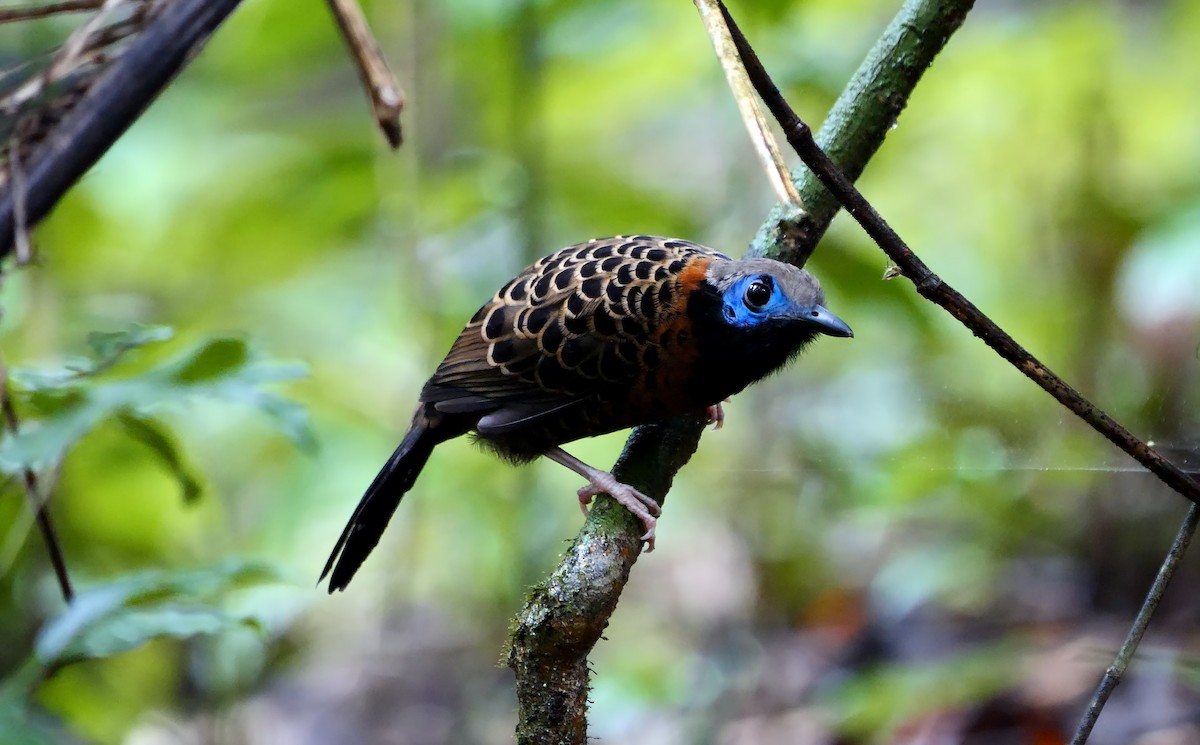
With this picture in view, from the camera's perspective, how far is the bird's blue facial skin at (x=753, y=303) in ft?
6.64

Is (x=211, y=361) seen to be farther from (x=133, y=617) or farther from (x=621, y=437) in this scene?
(x=621, y=437)

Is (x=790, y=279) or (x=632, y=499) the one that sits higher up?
(x=790, y=279)

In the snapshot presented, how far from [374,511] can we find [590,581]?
1.02 m

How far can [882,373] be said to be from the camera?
5.20 m

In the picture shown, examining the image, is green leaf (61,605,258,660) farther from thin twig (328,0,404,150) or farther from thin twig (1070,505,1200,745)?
thin twig (1070,505,1200,745)

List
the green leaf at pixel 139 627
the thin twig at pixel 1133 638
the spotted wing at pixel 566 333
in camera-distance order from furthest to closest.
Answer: the spotted wing at pixel 566 333
the green leaf at pixel 139 627
the thin twig at pixel 1133 638

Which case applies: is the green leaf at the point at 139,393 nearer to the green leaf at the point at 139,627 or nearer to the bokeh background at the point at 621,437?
the green leaf at the point at 139,627

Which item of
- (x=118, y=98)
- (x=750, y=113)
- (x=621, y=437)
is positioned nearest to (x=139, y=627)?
(x=118, y=98)

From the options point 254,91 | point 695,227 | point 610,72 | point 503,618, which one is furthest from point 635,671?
point 254,91

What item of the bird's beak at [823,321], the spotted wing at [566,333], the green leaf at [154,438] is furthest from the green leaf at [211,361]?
the bird's beak at [823,321]

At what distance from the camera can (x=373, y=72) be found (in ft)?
7.02

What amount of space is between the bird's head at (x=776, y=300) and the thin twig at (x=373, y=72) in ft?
2.39

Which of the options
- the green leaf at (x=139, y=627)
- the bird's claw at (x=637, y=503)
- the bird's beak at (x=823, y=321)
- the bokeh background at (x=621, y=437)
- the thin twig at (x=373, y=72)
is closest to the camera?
the bird's claw at (x=637, y=503)

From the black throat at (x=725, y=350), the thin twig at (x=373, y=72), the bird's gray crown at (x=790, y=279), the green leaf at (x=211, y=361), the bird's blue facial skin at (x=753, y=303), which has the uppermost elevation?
the thin twig at (x=373, y=72)
